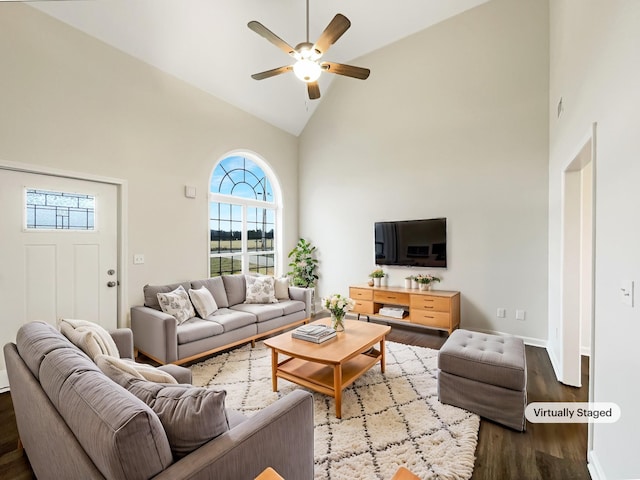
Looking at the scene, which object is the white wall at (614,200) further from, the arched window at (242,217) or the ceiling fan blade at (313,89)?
the arched window at (242,217)

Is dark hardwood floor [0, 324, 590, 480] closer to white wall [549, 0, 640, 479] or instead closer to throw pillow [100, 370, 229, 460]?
white wall [549, 0, 640, 479]

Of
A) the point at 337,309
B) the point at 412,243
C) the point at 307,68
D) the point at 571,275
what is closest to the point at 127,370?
the point at 337,309

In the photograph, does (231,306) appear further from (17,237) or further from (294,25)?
(294,25)

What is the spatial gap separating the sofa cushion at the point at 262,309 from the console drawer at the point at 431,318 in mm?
1844

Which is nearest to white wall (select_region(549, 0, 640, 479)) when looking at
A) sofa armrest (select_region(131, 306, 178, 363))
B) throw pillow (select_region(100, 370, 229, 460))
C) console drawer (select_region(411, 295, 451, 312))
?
throw pillow (select_region(100, 370, 229, 460))

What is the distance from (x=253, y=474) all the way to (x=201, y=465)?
0.90 feet

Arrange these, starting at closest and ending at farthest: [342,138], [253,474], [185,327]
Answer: [253,474] < [185,327] < [342,138]

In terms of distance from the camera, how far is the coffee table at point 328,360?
238 cm

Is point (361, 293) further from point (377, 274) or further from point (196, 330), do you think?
point (196, 330)

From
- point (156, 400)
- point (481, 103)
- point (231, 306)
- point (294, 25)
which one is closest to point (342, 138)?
point (294, 25)

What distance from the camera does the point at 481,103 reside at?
13.4 ft

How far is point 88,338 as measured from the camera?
1740 millimetres

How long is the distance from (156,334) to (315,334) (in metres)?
1.64

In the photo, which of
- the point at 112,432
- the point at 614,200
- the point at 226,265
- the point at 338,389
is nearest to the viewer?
the point at 112,432
